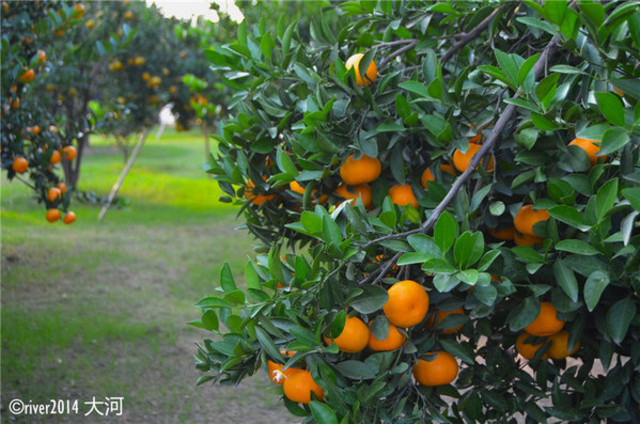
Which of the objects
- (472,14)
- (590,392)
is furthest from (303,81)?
(590,392)

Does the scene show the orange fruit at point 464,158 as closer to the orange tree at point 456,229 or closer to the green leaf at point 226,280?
the orange tree at point 456,229

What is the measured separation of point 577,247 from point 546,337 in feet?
1.02

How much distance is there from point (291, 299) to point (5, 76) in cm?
253

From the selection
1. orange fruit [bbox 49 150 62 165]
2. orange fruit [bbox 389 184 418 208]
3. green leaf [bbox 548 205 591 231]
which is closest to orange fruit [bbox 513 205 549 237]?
green leaf [bbox 548 205 591 231]

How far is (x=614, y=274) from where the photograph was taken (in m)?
1.06

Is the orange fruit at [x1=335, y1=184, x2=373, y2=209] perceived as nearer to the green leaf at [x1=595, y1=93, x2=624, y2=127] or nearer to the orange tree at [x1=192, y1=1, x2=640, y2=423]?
the orange tree at [x1=192, y1=1, x2=640, y2=423]

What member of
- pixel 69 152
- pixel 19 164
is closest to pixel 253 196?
pixel 19 164

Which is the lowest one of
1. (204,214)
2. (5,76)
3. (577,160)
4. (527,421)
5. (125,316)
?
(204,214)

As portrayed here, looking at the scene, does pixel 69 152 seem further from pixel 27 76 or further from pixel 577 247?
pixel 577 247

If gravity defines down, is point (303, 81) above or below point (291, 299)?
above

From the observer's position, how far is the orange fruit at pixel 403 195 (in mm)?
1395

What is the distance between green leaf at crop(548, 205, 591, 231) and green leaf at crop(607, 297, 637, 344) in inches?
7.0

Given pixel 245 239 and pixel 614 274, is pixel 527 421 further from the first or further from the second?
pixel 245 239

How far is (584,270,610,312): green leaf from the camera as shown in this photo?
1.03 m
